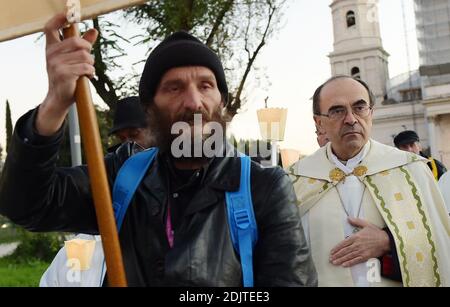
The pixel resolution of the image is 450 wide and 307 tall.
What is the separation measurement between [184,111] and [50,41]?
43 centimetres

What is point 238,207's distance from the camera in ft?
5.85

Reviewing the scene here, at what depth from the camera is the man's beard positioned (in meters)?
1.86

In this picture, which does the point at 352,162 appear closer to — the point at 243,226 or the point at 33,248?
the point at 243,226

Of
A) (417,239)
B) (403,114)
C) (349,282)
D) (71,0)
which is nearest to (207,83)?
(71,0)

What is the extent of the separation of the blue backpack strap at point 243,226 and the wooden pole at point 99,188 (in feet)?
1.07

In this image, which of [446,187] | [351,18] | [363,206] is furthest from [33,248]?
[351,18]

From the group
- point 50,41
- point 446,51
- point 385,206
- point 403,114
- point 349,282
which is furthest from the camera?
point 403,114

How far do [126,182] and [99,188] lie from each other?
10.1 inches

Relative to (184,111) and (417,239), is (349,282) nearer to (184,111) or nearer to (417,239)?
(417,239)

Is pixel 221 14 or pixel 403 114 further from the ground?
pixel 403 114

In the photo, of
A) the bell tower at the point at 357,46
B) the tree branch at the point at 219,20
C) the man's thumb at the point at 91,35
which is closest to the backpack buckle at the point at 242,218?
the man's thumb at the point at 91,35

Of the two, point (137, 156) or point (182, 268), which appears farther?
point (137, 156)

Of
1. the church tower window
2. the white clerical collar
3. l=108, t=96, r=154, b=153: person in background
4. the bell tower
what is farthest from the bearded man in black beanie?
the church tower window

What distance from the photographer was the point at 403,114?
5516 cm
